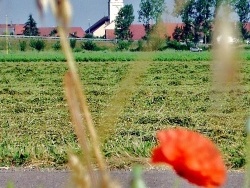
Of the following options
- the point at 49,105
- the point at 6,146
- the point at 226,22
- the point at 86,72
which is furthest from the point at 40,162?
the point at 86,72

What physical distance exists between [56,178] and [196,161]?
3.48m

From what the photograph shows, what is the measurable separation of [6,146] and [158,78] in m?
8.28

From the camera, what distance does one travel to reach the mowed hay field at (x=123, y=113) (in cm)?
102

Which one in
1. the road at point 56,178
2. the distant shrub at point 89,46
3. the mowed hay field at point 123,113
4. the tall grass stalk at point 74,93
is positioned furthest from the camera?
the distant shrub at point 89,46

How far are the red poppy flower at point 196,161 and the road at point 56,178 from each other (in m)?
3.19

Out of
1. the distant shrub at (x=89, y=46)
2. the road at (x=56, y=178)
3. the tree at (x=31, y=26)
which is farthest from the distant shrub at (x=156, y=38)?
the distant shrub at (x=89, y=46)

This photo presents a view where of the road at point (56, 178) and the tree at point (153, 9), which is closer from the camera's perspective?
the tree at point (153, 9)

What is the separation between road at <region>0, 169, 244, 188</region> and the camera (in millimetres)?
3600

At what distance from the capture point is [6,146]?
4316 millimetres

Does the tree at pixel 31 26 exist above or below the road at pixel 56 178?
above

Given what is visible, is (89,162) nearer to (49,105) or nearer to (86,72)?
(49,105)

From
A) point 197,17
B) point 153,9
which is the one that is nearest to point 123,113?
point 197,17

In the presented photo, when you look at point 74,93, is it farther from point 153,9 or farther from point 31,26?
point 31,26

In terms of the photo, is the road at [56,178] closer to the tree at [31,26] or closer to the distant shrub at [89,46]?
the tree at [31,26]
